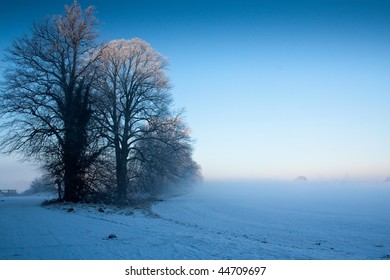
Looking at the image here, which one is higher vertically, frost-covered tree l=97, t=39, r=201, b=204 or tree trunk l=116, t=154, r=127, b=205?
frost-covered tree l=97, t=39, r=201, b=204

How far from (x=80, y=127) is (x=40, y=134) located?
255cm

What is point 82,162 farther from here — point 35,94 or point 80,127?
point 35,94

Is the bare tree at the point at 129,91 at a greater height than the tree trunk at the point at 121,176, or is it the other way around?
the bare tree at the point at 129,91

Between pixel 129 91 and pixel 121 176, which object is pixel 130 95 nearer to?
pixel 129 91

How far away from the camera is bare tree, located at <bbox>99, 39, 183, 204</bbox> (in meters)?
22.2

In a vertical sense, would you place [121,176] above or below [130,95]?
below

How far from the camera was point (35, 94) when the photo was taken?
60.6ft

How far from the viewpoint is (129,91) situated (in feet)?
74.6

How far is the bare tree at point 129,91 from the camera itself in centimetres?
2223

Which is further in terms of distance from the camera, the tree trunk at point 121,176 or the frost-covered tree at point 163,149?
the frost-covered tree at point 163,149

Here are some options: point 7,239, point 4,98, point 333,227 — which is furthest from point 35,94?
point 333,227

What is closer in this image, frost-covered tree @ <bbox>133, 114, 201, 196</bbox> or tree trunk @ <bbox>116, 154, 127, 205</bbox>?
tree trunk @ <bbox>116, 154, 127, 205</bbox>

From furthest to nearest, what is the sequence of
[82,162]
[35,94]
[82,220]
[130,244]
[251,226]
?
[82,162] < [35,94] < [251,226] < [82,220] < [130,244]

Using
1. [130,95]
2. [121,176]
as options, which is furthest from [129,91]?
[121,176]
